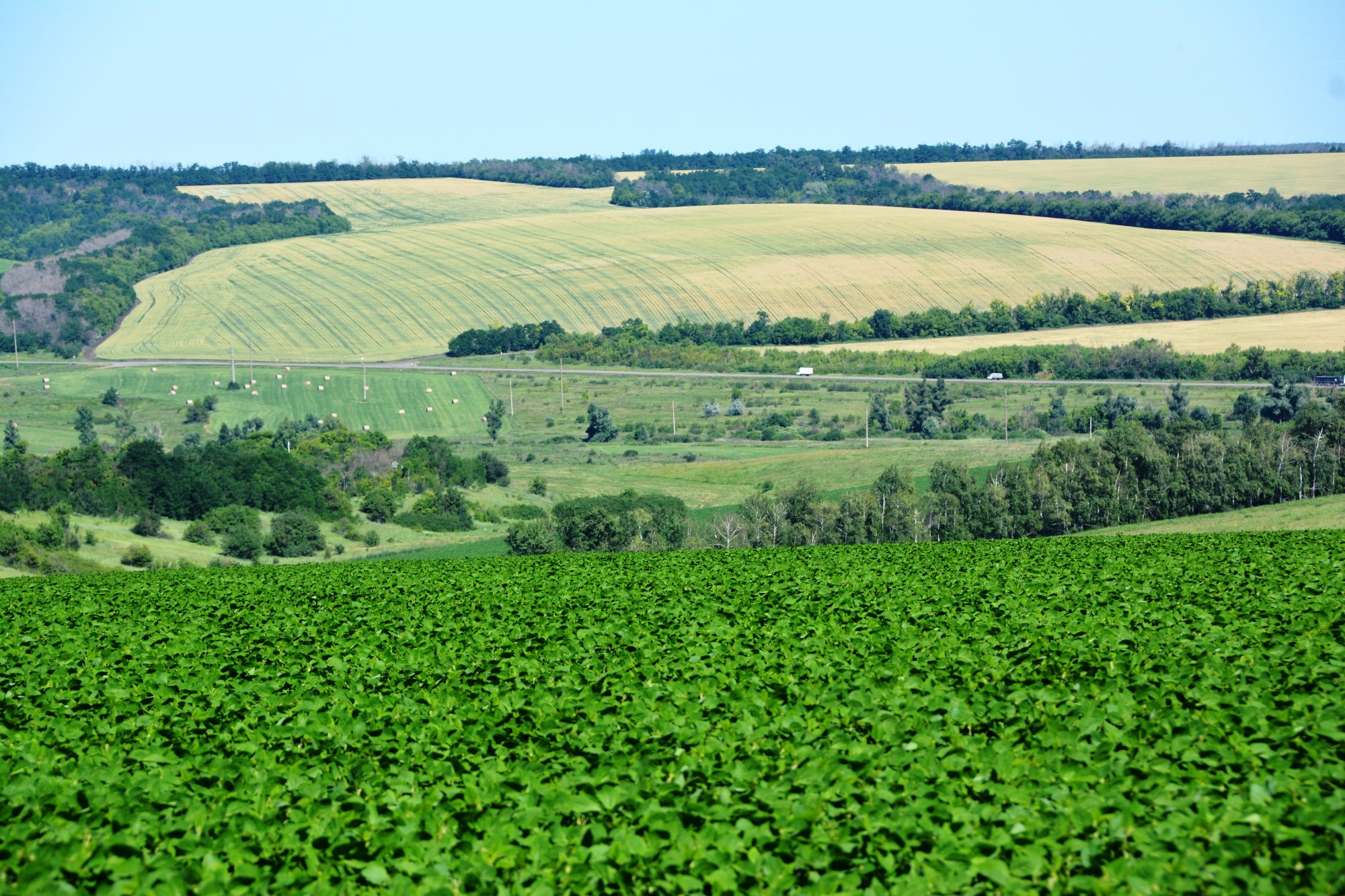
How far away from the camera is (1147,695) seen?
12.9 m

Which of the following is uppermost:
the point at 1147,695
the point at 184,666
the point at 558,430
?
the point at 1147,695

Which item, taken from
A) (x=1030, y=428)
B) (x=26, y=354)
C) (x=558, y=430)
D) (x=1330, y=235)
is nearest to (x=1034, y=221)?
(x=1330, y=235)

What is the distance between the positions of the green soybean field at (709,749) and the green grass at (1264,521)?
3444 centimetres

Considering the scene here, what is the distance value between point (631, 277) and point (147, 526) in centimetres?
10513

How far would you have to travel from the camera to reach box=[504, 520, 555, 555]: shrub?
227 ft

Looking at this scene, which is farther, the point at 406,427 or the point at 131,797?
the point at 406,427

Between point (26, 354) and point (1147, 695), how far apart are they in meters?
171

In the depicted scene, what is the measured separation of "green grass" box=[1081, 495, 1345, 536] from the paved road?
63.5 meters

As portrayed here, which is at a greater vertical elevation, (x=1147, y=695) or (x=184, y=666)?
(x=1147, y=695)

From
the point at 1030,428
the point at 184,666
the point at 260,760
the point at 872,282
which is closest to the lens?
the point at 260,760

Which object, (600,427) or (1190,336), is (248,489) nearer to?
(600,427)

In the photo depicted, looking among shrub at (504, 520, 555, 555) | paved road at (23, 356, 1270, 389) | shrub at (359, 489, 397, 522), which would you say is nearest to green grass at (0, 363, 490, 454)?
paved road at (23, 356, 1270, 389)

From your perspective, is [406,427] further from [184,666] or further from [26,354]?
[184,666]

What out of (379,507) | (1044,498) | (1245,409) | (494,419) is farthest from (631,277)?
(1044,498)
